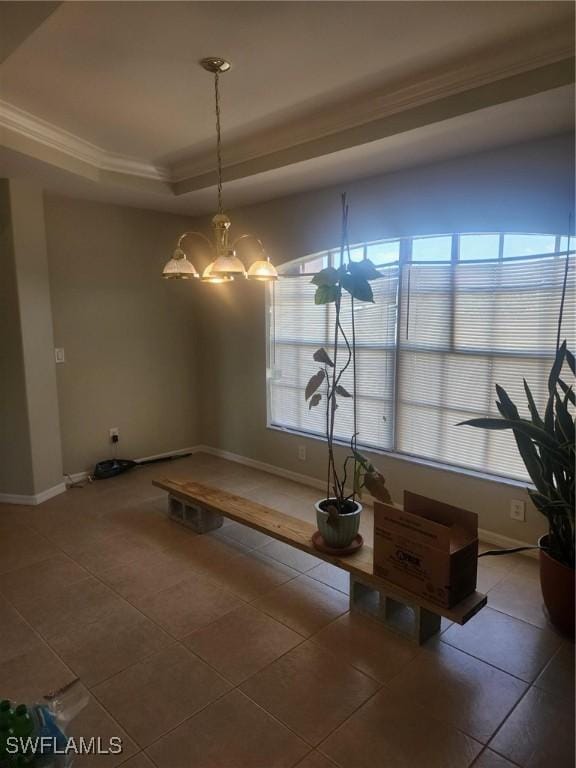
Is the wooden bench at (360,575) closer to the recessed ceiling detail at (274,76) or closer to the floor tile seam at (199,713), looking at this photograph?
the floor tile seam at (199,713)

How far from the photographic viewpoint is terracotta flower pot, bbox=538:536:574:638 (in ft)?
7.09

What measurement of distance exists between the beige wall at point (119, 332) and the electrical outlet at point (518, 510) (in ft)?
10.7

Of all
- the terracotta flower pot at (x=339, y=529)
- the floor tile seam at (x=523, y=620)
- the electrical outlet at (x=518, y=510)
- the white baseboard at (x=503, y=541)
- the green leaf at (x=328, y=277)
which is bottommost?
the floor tile seam at (x=523, y=620)

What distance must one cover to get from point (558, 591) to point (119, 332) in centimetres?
386

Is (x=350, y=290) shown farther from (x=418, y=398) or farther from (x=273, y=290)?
(x=273, y=290)

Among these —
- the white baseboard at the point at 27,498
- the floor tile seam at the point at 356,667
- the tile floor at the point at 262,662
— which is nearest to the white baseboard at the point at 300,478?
A: the tile floor at the point at 262,662

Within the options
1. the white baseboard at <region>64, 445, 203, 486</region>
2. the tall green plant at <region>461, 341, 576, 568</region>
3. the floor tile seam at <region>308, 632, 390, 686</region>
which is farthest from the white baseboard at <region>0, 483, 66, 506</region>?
the tall green plant at <region>461, 341, 576, 568</region>

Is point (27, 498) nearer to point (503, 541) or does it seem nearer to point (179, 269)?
point (179, 269)

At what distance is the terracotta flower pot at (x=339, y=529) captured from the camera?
7.87ft

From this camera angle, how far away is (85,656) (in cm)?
210

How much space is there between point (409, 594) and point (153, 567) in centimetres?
152

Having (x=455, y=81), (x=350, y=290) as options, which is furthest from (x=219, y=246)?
(x=455, y=81)

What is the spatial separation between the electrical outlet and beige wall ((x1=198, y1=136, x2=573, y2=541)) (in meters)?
0.03

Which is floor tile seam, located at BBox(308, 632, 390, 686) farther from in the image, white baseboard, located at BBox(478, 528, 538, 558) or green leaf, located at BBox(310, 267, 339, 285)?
green leaf, located at BBox(310, 267, 339, 285)
